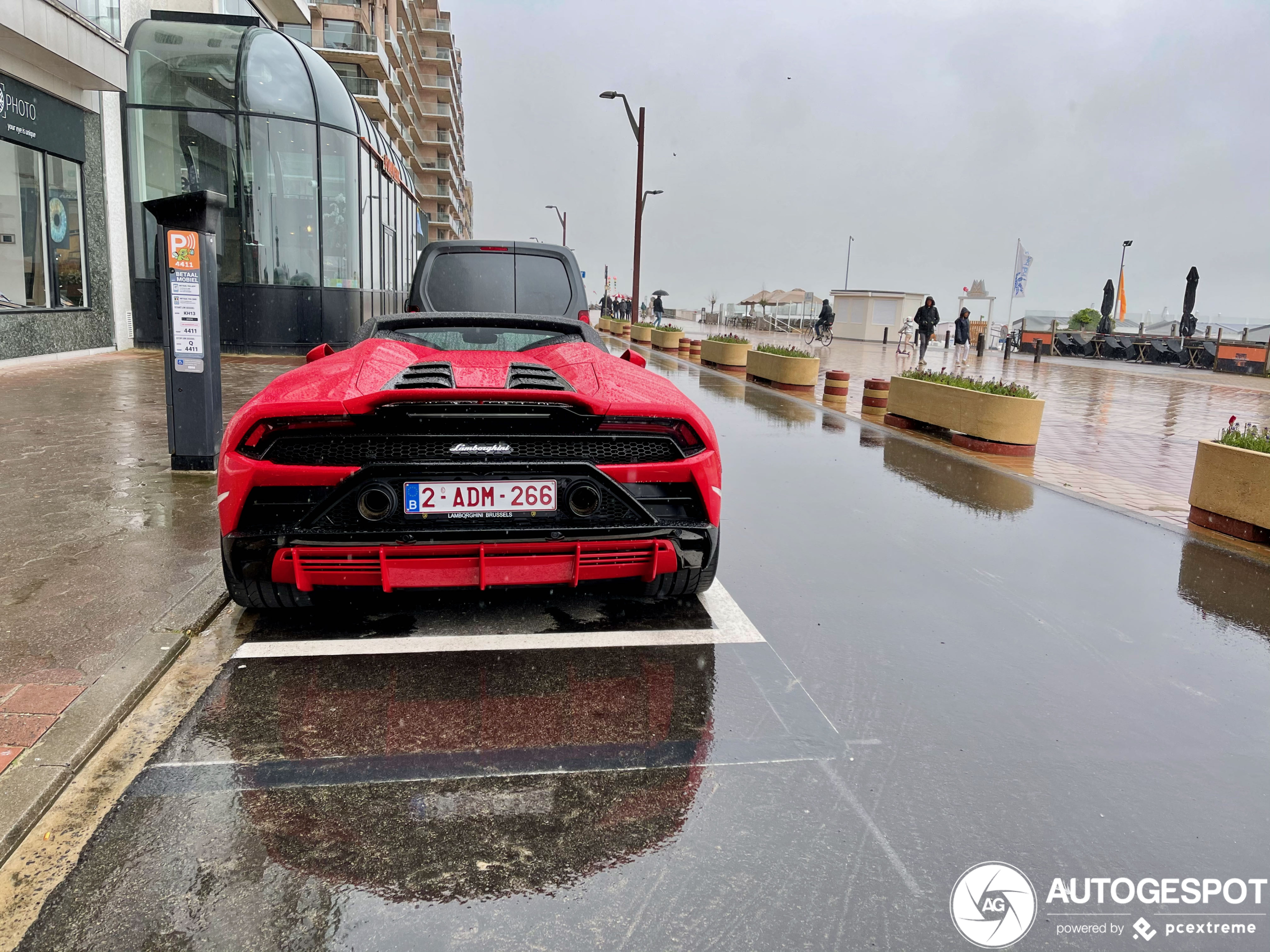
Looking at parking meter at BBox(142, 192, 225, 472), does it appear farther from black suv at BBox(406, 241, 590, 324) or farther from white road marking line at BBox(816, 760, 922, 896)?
white road marking line at BBox(816, 760, 922, 896)

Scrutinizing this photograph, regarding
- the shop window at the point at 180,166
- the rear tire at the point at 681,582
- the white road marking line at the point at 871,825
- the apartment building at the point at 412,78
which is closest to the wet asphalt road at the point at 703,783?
the white road marking line at the point at 871,825

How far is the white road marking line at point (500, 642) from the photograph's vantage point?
365 centimetres

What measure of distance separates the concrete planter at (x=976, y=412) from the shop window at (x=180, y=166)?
13788 mm

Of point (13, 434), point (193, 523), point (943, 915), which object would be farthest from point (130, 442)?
point (943, 915)

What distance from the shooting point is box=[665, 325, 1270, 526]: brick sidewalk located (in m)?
8.37

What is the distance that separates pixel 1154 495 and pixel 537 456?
261 inches

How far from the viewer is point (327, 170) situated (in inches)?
770

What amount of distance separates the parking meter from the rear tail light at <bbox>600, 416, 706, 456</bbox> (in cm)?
440

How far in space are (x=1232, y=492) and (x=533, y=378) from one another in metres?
5.53

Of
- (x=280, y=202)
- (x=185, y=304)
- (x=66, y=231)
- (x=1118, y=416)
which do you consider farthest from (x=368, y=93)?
(x=185, y=304)

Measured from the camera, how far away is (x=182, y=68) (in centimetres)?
1791

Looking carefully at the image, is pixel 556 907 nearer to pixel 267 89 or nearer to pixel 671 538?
pixel 671 538

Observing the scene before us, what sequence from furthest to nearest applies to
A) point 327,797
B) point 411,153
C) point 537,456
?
1. point 411,153
2. point 537,456
3. point 327,797

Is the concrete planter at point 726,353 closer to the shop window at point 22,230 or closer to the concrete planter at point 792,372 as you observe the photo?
the concrete planter at point 792,372
